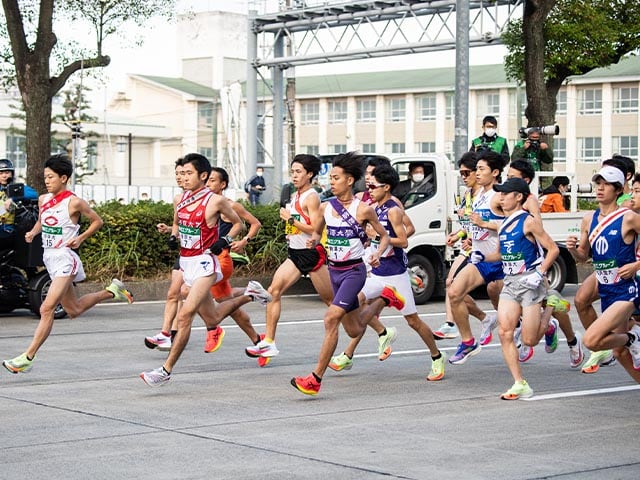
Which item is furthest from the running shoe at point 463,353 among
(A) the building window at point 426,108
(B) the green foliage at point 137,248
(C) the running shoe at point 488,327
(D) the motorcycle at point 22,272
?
(A) the building window at point 426,108

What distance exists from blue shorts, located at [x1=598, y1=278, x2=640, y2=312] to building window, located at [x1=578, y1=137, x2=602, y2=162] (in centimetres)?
6756

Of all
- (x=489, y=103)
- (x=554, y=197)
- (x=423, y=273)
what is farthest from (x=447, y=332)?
(x=489, y=103)

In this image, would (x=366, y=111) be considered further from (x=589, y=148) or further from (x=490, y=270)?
(x=490, y=270)

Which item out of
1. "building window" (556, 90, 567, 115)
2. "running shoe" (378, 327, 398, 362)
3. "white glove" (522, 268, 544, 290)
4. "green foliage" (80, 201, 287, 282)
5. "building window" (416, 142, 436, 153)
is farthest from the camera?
"building window" (416, 142, 436, 153)

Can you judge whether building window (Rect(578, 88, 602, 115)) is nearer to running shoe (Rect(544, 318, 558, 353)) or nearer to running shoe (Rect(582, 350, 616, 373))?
running shoe (Rect(544, 318, 558, 353))

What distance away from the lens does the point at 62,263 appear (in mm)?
10992

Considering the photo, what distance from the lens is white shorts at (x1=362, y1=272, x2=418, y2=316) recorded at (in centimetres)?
1062

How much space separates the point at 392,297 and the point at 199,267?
169 cm

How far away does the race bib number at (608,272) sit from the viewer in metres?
9.11

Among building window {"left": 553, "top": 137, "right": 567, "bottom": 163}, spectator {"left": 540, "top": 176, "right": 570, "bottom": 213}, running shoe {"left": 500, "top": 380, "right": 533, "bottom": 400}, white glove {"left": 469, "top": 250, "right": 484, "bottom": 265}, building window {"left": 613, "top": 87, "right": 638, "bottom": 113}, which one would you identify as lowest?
running shoe {"left": 500, "top": 380, "right": 533, "bottom": 400}

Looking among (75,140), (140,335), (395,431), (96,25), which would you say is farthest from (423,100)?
(395,431)

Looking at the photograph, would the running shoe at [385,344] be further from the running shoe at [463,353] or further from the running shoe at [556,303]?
the running shoe at [556,303]

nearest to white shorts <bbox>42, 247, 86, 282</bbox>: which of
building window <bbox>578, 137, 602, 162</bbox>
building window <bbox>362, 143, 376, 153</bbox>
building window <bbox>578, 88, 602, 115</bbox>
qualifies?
building window <bbox>578, 88, 602, 115</bbox>

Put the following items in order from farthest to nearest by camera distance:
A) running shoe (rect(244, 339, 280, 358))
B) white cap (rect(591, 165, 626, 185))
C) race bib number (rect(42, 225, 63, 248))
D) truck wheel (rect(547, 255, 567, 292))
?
truck wheel (rect(547, 255, 567, 292)), running shoe (rect(244, 339, 280, 358)), race bib number (rect(42, 225, 63, 248)), white cap (rect(591, 165, 626, 185))
